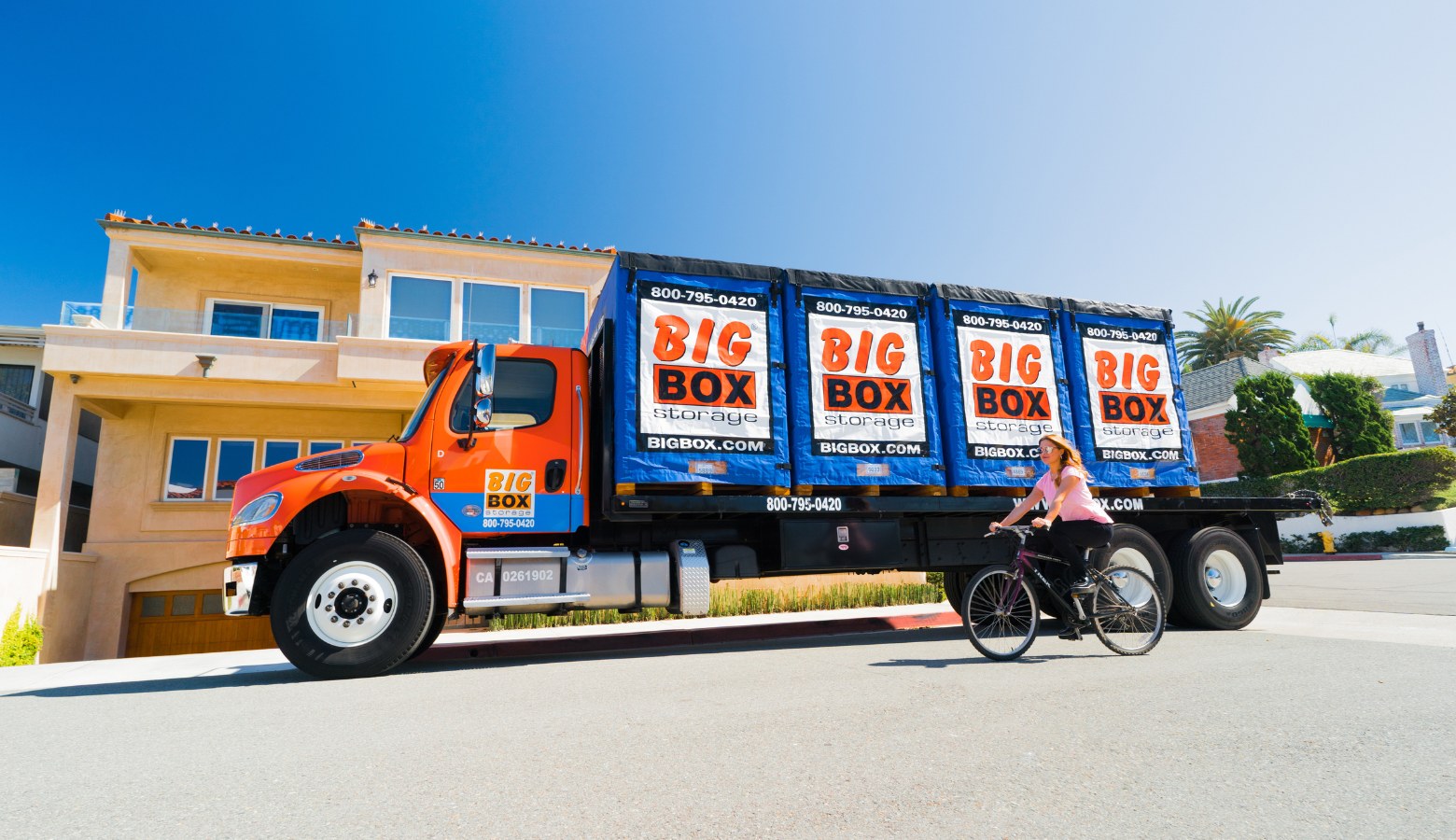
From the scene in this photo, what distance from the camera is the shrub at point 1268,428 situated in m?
26.5

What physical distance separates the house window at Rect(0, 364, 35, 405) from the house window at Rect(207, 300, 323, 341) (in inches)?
364

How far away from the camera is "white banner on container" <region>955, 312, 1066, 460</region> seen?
788 centimetres

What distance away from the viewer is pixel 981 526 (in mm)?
8102

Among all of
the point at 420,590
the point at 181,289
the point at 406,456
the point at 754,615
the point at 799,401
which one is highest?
the point at 181,289

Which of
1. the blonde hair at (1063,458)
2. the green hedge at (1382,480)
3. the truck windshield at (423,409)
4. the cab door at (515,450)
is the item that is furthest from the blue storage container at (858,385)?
the green hedge at (1382,480)

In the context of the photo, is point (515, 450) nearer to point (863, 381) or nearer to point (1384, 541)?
point (863, 381)

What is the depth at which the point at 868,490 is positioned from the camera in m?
7.46

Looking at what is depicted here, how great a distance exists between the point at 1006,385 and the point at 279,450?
572 inches

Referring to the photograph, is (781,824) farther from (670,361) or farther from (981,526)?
(981,526)

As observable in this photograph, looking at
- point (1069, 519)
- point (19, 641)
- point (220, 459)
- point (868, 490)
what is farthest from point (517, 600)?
point (220, 459)

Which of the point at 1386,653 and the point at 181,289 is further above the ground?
the point at 181,289

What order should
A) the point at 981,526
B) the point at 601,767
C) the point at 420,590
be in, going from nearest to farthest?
the point at 601,767, the point at 420,590, the point at 981,526

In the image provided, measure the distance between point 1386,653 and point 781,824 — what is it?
574 cm

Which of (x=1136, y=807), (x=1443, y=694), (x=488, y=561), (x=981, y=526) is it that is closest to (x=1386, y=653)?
(x=1443, y=694)
